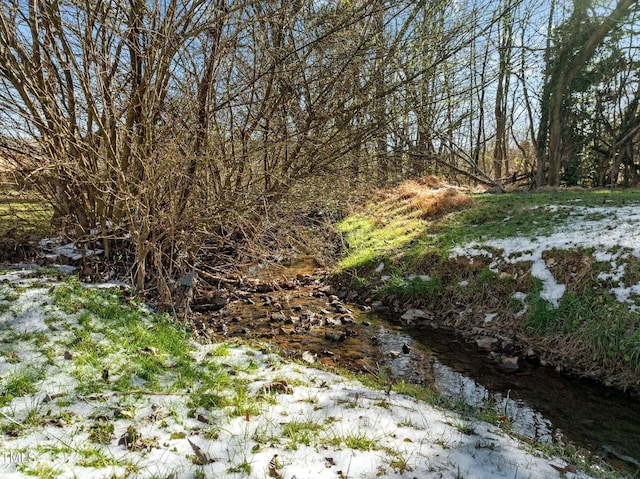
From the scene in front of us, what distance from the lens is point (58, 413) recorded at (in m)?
2.65

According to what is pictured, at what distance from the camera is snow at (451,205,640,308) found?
219 inches

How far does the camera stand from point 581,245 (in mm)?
6148

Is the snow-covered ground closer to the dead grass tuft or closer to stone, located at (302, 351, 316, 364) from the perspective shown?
stone, located at (302, 351, 316, 364)

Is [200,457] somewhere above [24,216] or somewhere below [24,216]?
below

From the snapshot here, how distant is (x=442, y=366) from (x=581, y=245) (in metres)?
3.15

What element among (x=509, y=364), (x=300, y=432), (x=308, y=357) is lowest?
(x=509, y=364)

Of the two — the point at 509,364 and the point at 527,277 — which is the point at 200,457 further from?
the point at 527,277

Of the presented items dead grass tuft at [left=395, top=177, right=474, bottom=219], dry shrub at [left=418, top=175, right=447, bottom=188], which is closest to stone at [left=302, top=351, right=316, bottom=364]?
dead grass tuft at [left=395, top=177, right=474, bottom=219]

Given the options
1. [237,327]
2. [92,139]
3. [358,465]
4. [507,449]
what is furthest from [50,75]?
[507,449]

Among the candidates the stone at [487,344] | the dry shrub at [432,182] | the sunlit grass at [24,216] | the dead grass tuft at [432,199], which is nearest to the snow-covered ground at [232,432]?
the stone at [487,344]

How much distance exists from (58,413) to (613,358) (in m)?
5.50

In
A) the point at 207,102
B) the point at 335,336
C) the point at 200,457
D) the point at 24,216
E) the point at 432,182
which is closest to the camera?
the point at 200,457

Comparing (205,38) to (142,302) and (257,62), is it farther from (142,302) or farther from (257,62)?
(142,302)

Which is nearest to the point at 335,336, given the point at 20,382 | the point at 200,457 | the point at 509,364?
the point at 509,364
